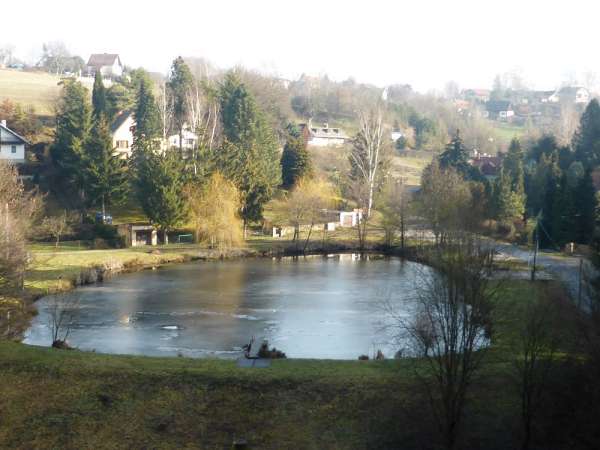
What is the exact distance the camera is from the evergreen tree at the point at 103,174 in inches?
1417

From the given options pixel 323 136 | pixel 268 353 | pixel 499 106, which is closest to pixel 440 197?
pixel 268 353

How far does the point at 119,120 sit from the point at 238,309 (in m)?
28.0

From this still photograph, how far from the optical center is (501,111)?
95.8m

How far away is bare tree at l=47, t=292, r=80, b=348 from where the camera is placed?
58.2ft

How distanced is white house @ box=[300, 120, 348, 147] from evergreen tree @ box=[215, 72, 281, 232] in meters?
14.2

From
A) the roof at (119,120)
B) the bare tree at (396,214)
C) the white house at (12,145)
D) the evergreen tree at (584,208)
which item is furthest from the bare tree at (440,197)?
the white house at (12,145)

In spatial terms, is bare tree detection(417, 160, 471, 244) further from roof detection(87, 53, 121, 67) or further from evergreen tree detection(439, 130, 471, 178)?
roof detection(87, 53, 121, 67)

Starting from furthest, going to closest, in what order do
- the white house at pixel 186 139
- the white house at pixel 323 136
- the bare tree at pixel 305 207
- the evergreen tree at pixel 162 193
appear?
1. the white house at pixel 323 136
2. the white house at pixel 186 139
3. the bare tree at pixel 305 207
4. the evergreen tree at pixel 162 193

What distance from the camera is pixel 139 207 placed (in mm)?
39406

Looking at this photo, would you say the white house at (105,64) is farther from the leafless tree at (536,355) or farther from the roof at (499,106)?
the leafless tree at (536,355)

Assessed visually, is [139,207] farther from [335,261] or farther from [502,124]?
[502,124]

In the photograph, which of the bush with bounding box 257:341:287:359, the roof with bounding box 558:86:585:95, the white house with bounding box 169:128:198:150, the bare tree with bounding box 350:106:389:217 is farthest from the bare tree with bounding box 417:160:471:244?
the roof with bounding box 558:86:585:95

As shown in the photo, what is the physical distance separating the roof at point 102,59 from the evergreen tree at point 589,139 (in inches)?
2153

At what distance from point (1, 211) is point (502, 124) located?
75063 mm
